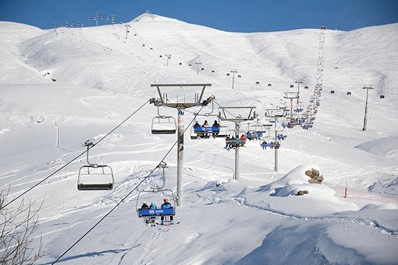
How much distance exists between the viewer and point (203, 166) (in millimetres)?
32938

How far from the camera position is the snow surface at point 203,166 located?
11.0 meters

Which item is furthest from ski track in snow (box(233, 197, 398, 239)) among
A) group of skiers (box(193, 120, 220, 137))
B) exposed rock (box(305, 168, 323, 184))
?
exposed rock (box(305, 168, 323, 184))

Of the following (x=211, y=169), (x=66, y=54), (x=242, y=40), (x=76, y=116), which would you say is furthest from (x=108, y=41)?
(x=211, y=169)

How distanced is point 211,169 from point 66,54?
3516 inches

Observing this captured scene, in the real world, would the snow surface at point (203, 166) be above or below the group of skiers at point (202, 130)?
below

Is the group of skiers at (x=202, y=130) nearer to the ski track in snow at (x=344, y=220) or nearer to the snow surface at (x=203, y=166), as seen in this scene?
the snow surface at (x=203, y=166)

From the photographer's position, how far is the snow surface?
11.0m

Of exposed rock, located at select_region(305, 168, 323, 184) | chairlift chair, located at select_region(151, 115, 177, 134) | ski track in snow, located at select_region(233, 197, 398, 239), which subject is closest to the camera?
ski track in snow, located at select_region(233, 197, 398, 239)

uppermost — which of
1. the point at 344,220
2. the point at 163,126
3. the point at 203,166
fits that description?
the point at 344,220

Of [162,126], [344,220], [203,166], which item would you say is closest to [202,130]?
[344,220]

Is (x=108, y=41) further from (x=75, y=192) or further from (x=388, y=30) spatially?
(x=75, y=192)

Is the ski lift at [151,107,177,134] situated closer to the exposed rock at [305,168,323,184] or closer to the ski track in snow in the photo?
the ski track in snow

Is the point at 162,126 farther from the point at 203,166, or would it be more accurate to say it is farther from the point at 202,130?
the point at 202,130

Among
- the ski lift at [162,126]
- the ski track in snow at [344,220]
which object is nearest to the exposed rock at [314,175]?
the ski track in snow at [344,220]
